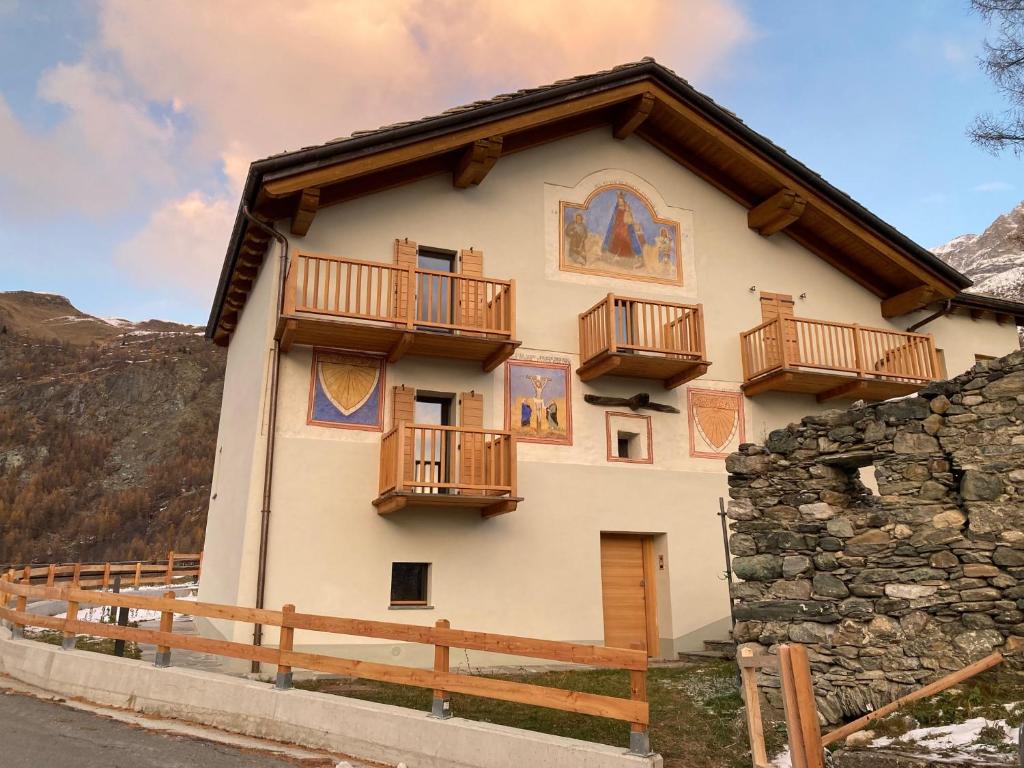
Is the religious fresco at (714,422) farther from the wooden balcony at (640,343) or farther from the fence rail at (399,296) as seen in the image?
the fence rail at (399,296)

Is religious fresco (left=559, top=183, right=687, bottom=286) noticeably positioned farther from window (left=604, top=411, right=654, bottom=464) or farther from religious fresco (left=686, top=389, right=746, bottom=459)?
window (left=604, top=411, right=654, bottom=464)

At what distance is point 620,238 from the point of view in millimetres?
15945

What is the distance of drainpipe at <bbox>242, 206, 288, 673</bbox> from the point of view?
1174 cm

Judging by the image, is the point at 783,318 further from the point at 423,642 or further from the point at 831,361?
the point at 423,642

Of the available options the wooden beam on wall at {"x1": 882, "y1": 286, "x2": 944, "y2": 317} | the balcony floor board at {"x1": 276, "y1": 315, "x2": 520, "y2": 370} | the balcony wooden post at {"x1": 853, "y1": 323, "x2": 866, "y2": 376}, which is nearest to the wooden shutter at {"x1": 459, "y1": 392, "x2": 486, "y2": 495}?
the balcony floor board at {"x1": 276, "y1": 315, "x2": 520, "y2": 370}

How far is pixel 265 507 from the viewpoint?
39.7 feet

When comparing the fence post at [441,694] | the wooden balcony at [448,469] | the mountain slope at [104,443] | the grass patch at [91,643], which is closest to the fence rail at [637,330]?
the wooden balcony at [448,469]

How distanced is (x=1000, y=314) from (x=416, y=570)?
14.9 meters

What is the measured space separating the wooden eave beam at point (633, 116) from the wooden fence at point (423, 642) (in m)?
11.8

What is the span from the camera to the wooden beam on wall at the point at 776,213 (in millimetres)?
16359

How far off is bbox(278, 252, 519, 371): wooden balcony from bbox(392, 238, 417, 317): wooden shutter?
19 millimetres

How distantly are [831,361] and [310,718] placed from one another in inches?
473

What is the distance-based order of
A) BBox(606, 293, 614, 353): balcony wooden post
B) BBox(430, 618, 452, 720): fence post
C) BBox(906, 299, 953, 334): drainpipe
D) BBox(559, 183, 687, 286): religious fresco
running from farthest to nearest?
BBox(906, 299, 953, 334): drainpipe, BBox(559, 183, 687, 286): religious fresco, BBox(606, 293, 614, 353): balcony wooden post, BBox(430, 618, 452, 720): fence post

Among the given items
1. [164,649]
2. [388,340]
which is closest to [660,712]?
[164,649]
